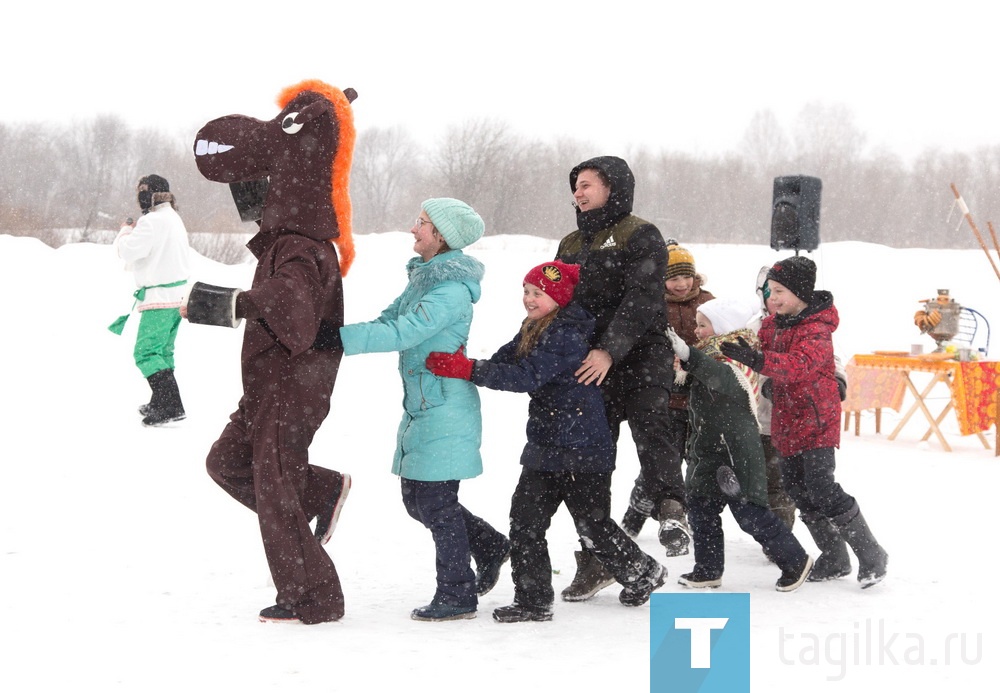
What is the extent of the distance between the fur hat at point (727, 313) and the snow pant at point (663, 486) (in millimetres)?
464

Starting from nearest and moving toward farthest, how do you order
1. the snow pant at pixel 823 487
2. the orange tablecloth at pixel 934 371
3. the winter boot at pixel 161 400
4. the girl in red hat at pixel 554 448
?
the girl in red hat at pixel 554 448, the snow pant at pixel 823 487, the winter boot at pixel 161 400, the orange tablecloth at pixel 934 371

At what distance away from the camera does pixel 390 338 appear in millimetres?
3834

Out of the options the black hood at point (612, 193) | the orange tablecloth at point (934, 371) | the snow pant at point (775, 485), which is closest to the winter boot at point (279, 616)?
the black hood at point (612, 193)

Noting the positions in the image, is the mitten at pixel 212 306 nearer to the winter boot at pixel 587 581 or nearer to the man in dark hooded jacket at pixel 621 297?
the man in dark hooded jacket at pixel 621 297

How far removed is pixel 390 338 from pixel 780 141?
147ft

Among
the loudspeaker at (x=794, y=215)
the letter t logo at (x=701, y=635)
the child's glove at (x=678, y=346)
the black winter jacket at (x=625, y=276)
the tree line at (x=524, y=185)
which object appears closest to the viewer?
the letter t logo at (x=701, y=635)

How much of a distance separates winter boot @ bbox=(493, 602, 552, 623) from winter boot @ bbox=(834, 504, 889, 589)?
4.76 feet

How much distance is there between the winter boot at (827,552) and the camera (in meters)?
4.75

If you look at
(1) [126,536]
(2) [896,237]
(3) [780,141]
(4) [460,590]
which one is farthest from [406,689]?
(3) [780,141]

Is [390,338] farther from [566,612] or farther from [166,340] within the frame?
[166,340]

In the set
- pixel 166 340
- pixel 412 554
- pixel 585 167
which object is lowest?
pixel 412 554

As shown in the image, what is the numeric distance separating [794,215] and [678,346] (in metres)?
4.64

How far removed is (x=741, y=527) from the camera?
4555 mm

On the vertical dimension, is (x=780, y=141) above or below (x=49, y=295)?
above
